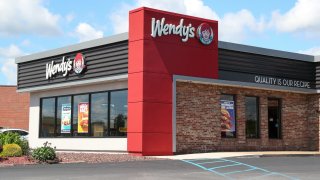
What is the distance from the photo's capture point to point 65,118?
28656 millimetres

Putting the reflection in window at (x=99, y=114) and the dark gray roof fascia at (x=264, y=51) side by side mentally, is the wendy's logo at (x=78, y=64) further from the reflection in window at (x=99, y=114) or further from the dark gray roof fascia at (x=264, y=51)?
the dark gray roof fascia at (x=264, y=51)

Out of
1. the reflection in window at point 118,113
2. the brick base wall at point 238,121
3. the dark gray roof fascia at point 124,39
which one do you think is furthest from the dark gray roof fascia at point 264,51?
the reflection in window at point 118,113

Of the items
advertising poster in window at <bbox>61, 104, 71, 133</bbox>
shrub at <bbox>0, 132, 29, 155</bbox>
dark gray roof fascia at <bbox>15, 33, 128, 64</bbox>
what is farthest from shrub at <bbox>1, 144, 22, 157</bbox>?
advertising poster in window at <bbox>61, 104, 71, 133</bbox>

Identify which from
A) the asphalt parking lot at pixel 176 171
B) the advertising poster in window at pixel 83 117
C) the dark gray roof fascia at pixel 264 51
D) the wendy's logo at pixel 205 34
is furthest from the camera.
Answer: the advertising poster in window at pixel 83 117

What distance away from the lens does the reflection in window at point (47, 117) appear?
1176 inches

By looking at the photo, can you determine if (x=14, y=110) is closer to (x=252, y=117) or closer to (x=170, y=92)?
(x=252, y=117)

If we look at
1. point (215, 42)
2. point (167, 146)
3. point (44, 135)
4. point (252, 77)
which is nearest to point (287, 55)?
point (252, 77)

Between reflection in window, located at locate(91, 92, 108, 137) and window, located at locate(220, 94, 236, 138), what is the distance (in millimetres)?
5576

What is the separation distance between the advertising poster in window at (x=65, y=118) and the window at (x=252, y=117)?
9.17 metres

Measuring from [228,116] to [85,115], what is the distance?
7.10 metres

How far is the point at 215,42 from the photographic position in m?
25.2

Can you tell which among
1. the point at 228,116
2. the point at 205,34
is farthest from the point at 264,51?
the point at 205,34

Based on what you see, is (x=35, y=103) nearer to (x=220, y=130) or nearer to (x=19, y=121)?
(x=220, y=130)

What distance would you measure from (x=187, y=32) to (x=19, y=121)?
2818 cm
